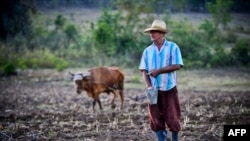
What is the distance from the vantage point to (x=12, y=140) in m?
7.67

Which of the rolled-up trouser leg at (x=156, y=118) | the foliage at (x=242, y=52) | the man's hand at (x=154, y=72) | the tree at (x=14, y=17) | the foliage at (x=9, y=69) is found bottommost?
the rolled-up trouser leg at (x=156, y=118)

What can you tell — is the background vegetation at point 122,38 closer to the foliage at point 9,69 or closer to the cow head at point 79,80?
the foliage at point 9,69

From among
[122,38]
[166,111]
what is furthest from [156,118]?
[122,38]

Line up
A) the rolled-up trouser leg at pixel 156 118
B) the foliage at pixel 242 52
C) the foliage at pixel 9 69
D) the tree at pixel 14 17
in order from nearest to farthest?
the rolled-up trouser leg at pixel 156 118, the foliage at pixel 9 69, the foliage at pixel 242 52, the tree at pixel 14 17

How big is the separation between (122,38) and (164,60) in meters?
24.5

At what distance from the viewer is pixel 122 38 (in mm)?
30469

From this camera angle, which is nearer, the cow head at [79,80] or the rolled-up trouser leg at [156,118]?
the rolled-up trouser leg at [156,118]

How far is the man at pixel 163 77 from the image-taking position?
238 inches

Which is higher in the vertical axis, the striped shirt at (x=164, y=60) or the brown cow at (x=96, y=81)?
the striped shirt at (x=164, y=60)

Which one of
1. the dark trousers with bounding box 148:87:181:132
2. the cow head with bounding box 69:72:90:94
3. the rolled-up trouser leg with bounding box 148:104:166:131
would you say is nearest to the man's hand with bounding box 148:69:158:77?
the dark trousers with bounding box 148:87:181:132

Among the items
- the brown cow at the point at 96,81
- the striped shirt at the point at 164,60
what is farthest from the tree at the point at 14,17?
the striped shirt at the point at 164,60

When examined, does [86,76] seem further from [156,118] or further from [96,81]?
[156,118]

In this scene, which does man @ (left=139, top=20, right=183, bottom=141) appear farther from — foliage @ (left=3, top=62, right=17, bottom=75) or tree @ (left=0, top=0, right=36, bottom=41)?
tree @ (left=0, top=0, right=36, bottom=41)

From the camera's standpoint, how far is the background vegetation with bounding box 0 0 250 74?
27672 mm
